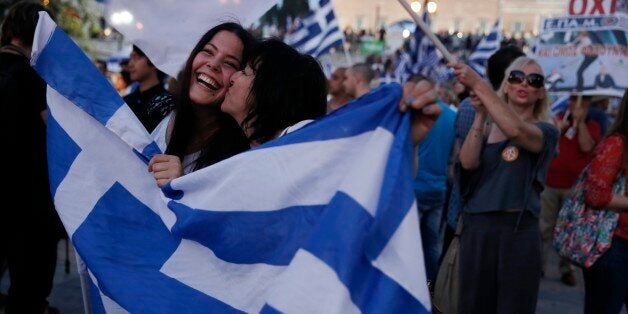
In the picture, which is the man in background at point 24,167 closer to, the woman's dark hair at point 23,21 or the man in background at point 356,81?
the woman's dark hair at point 23,21

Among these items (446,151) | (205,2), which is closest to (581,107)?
(446,151)

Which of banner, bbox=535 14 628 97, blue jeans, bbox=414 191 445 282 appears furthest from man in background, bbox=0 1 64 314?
banner, bbox=535 14 628 97

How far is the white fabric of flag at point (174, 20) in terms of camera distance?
140 inches

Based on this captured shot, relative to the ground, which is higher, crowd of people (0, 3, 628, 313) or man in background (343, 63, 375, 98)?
crowd of people (0, 3, 628, 313)

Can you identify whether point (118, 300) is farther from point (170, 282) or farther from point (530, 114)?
point (530, 114)

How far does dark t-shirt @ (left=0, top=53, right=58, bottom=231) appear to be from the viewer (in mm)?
4172

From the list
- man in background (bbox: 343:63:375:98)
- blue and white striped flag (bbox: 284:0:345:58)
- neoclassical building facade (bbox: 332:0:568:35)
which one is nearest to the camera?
man in background (bbox: 343:63:375:98)

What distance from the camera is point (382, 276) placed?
192 centimetres

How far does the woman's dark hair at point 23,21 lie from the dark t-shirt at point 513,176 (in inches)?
101

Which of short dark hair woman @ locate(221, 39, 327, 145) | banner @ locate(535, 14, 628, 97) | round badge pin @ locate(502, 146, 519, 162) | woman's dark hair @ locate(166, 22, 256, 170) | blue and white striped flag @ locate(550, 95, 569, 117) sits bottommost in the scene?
blue and white striped flag @ locate(550, 95, 569, 117)

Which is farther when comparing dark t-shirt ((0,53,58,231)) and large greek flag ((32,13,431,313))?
dark t-shirt ((0,53,58,231))

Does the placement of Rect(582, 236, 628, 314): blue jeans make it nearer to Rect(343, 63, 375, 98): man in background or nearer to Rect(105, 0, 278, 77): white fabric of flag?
Rect(105, 0, 278, 77): white fabric of flag

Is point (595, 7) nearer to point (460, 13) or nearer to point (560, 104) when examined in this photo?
point (560, 104)

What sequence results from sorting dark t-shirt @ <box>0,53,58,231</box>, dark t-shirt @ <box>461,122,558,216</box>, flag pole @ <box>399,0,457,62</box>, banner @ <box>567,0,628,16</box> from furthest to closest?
1. banner @ <box>567,0,628,16</box>
2. dark t-shirt @ <box>0,53,58,231</box>
3. dark t-shirt @ <box>461,122,558,216</box>
4. flag pole @ <box>399,0,457,62</box>
